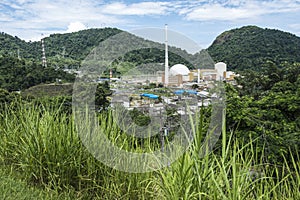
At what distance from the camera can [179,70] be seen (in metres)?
2.82

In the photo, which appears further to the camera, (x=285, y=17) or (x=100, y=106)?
(x=285, y=17)

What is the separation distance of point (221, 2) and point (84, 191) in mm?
5109

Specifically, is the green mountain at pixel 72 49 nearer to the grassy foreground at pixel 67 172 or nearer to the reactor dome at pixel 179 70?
the reactor dome at pixel 179 70

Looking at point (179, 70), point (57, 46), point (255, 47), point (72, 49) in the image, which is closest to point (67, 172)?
point (179, 70)

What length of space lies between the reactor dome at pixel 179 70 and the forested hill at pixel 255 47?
7.26m

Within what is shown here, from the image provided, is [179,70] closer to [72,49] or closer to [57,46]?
[72,49]

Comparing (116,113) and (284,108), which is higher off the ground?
(116,113)

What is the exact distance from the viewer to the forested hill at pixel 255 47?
10.7 m

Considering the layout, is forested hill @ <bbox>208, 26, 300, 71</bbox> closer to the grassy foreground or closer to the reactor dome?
the reactor dome

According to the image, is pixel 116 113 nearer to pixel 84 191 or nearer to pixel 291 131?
pixel 84 191

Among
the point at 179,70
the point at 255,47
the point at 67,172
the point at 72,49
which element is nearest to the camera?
the point at 67,172

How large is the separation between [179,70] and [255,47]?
10.7 m

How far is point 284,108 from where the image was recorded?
21.5 feet

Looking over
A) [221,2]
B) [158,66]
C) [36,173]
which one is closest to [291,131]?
[221,2]
